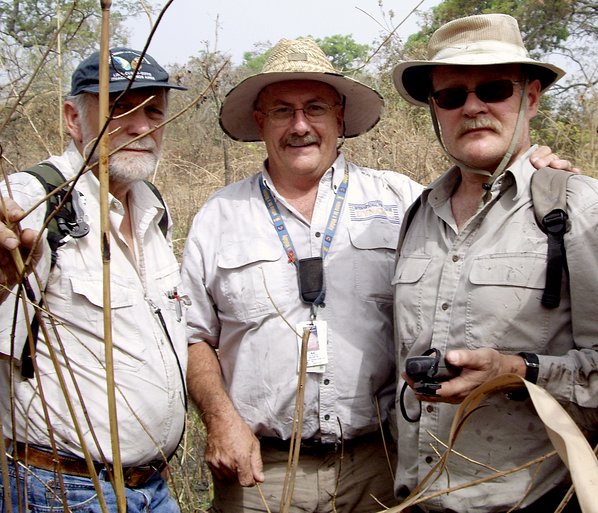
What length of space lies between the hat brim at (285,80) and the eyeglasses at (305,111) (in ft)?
0.40

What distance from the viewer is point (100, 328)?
2461mm

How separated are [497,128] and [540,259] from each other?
0.53 meters

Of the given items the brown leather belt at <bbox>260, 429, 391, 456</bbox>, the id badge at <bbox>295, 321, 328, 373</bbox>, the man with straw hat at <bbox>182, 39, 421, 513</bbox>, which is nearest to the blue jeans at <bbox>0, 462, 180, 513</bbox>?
the man with straw hat at <bbox>182, 39, 421, 513</bbox>

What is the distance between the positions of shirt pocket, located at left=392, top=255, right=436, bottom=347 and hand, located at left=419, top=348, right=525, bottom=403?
1.41 feet

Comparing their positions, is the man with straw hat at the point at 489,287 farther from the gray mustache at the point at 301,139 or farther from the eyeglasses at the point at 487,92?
the gray mustache at the point at 301,139

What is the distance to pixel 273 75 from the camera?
3.20 metres

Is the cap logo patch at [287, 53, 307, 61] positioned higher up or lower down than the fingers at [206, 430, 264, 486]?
higher up

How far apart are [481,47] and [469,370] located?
119 centimetres

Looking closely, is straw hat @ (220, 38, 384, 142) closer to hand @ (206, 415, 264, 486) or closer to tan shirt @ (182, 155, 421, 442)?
tan shirt @ (182, 155, 421, 442)

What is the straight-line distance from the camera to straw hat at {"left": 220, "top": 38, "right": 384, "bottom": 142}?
10.5ft

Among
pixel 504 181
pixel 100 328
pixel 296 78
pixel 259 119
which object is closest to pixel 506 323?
pixel 504 181

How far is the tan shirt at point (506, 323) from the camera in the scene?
208cm

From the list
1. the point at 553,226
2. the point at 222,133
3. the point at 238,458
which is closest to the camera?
the point at 553,226

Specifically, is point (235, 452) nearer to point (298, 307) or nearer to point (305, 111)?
point (298, 307)
